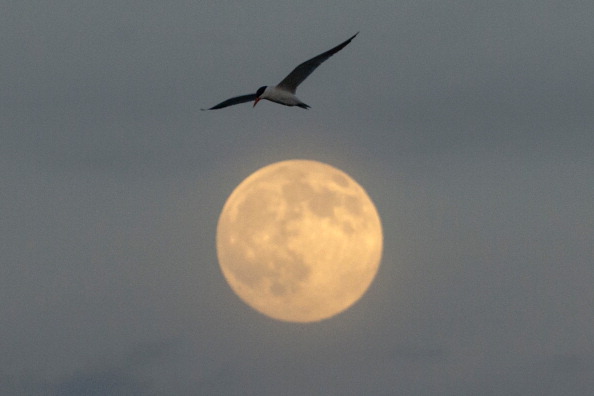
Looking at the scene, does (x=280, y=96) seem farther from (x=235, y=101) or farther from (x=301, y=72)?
(x=235, y=101)

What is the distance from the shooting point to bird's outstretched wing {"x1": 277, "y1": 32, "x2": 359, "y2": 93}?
5658 centimetres

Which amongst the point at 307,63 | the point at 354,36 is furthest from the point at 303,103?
the point at 354,36

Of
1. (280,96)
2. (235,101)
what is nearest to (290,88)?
(280,96)

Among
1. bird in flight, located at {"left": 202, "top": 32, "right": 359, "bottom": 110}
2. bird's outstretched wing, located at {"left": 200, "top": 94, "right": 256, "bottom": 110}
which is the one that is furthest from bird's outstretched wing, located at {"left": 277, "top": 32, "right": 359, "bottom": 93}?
bird's outstretched wing, located at {"left": 200, "top": 94, "right": 256, "bottom": 110}

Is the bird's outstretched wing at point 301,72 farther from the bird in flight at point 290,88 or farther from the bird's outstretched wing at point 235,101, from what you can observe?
the bird's outstretched wing at point 235,101

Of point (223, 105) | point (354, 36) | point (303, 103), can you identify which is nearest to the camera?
point (354, 36)

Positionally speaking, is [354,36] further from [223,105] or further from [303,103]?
[223,105]

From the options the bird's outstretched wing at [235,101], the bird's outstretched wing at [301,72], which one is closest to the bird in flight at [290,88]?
the bird's outstretched wing at [301,72]

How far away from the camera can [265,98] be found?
5838cm

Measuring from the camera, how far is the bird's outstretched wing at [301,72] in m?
56.6

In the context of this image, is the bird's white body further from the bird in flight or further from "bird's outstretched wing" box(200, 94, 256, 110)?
"bird's outstretched wing" box(200, 94, 256, 110)

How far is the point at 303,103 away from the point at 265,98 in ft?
9.58

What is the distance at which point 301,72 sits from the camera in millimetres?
57750

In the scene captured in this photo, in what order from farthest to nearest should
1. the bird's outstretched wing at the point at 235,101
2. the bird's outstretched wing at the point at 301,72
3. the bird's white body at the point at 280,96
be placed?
the bird's outstretched wing at the point at 235,101 < the bird's white body at the point at 280,96 < the bird's outstretched wing at the point at 301,72
